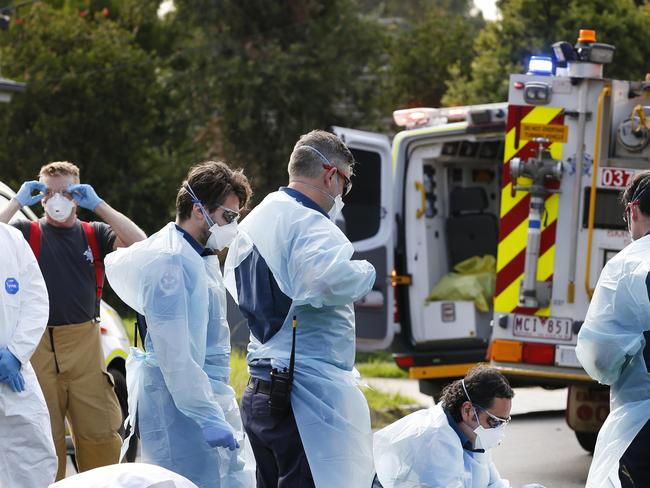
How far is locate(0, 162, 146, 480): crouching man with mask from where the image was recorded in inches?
258

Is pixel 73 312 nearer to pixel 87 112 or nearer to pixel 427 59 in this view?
pixel 87 112

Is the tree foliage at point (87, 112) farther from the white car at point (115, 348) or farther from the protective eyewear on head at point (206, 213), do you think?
the protective eyewear on head at point (206, 213)

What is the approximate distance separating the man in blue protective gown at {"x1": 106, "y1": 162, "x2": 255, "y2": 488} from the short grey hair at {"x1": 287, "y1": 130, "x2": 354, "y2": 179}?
0.91 feet

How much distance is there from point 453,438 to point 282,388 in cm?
86

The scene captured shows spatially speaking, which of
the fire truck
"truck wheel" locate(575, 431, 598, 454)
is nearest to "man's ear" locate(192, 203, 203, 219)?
the fire truck

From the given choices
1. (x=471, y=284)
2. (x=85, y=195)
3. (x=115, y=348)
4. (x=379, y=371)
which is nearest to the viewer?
(x=85, y=195)

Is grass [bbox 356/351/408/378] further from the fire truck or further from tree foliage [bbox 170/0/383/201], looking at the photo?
tree foliage [bbox 170/0/383/201]

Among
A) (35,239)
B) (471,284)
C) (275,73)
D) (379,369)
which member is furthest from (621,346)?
(275,73)

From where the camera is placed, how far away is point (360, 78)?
68.6 ft

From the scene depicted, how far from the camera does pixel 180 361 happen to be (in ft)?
16.2

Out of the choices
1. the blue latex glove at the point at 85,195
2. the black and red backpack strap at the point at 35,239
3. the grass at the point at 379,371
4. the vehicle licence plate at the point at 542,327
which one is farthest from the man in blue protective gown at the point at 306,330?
the grass at the point at 379,371

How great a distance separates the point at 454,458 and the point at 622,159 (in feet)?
11.7

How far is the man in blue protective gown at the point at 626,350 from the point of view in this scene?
4789 mm

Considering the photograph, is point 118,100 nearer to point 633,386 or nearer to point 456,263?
point 456,263
